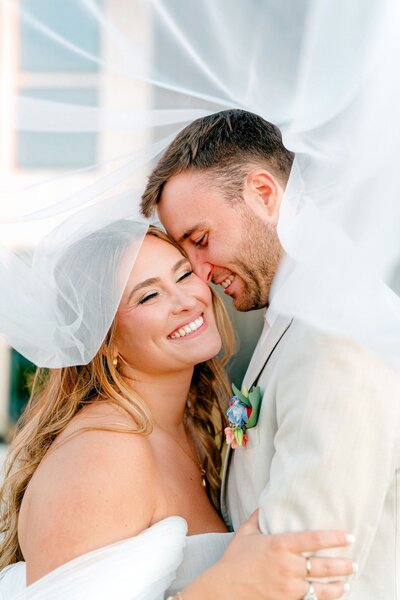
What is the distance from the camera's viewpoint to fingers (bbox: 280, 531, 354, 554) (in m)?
1.86

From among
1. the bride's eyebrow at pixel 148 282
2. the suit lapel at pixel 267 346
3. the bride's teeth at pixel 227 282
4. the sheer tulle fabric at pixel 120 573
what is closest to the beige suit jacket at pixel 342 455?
the suit lapel at pixel 267 346

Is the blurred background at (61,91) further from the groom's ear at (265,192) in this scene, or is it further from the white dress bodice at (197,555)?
the white dress bodice at (197,555)

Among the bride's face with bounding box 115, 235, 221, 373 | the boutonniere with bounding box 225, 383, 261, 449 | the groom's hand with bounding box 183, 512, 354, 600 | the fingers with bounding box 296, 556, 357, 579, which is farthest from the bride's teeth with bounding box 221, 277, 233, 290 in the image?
the fingers with bounding box 296, 556, 357, 579

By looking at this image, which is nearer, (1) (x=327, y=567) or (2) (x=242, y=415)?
(1) (x=327, y=567)

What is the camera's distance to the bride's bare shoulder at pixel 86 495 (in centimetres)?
219

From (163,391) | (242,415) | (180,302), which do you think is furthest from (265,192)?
(163,391)

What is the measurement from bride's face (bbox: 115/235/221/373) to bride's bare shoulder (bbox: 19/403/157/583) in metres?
0.37

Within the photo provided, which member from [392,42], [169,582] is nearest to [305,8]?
[392,42]

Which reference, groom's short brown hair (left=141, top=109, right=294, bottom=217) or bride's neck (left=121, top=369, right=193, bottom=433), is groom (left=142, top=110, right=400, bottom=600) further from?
bride's neck (left=121, top=369, right=193, bottom=433)

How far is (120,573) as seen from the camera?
7.11ft

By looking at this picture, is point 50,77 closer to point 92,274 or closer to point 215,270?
point 92,274

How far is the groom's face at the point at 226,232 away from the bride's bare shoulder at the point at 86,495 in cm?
62

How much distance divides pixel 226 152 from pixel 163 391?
93 centimetres

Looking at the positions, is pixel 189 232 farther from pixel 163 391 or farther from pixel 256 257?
pixel 163 391
